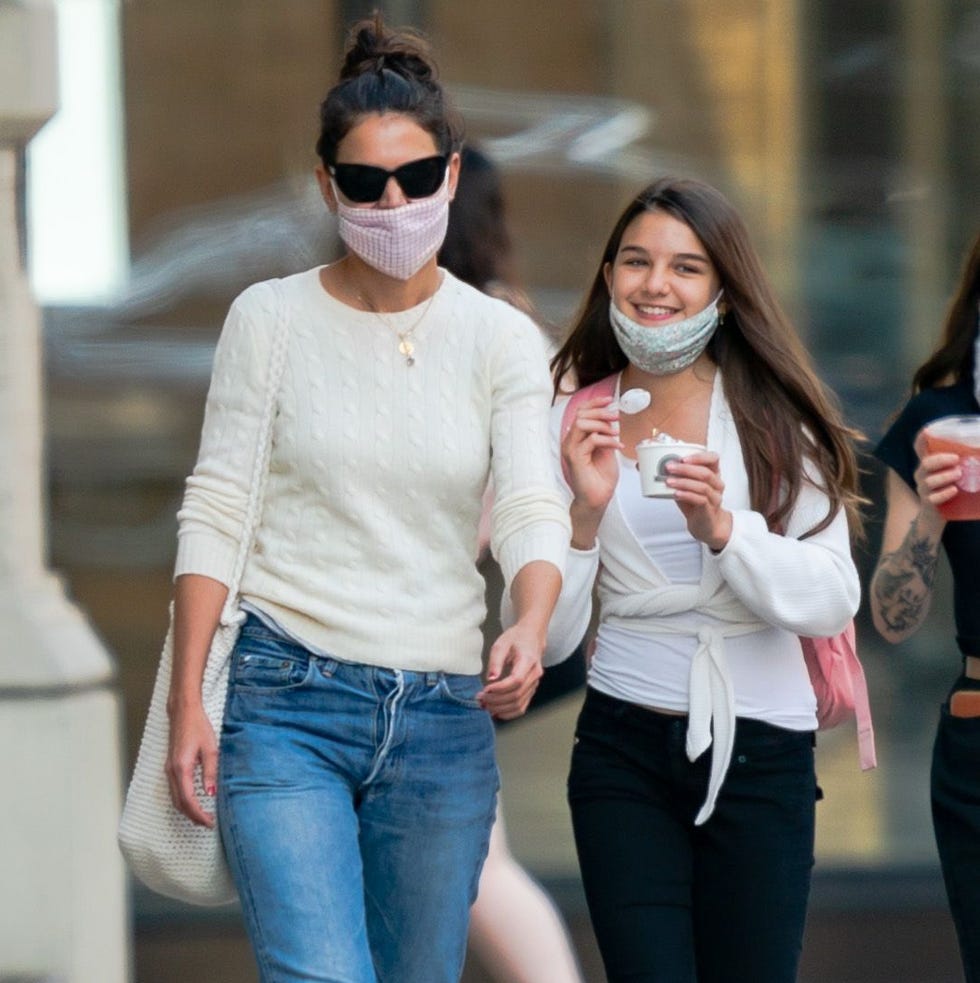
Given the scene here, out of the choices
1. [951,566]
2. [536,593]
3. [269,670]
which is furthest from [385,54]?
[951,566]

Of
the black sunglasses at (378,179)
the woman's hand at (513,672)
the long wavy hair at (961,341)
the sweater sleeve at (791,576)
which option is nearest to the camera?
the woman's hand at (513,672)

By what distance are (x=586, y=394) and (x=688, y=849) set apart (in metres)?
0.85

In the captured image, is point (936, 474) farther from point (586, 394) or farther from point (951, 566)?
point (586, 394)

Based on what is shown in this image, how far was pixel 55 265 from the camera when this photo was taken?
6.24 m

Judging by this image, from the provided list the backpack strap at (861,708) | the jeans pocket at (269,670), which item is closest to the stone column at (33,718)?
the jeans pocket at (269,670)

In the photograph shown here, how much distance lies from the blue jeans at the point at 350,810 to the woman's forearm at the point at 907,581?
3.52ft

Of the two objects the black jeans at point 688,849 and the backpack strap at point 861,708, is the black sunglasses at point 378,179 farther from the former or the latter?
the backpack strap at point 861,708

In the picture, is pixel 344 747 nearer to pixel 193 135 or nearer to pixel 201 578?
pixel 201 578

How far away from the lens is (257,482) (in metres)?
3.30

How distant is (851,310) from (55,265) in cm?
242

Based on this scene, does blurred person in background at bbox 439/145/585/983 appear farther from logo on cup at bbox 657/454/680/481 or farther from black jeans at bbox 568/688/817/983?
logo on cup at bbox 657/454/680/481

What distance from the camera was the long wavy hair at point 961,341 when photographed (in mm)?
4180

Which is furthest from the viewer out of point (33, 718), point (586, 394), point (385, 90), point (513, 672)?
point (33, 718)

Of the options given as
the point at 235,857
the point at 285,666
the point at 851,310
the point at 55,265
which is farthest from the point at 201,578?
the point at 851,310
